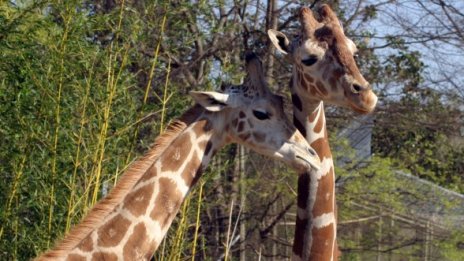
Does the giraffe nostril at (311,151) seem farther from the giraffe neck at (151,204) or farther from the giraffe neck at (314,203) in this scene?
the giraffe neck at (151,204)

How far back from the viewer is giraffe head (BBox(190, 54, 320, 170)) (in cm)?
559

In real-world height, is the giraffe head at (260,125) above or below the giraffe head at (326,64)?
below

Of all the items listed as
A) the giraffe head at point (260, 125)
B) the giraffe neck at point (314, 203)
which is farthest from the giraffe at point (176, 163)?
the giraffe neck at point (314, 203)

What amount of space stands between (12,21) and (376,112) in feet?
23.0

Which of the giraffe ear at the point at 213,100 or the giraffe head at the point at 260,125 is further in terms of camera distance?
the giraffe head at the point at 260,125

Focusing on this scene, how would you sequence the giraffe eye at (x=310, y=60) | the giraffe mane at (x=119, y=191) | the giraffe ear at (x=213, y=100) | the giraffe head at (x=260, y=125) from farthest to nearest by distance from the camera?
the giraffe eye at (x=310, y=60) → the giraffe head at (x=260, y=125) → the giraffe ear at (x=213, y=100) → the giraffe mane at (x=119, y=191)

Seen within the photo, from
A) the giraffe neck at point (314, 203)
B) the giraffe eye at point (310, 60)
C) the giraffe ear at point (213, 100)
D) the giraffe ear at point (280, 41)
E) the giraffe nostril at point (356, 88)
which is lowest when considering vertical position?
the giraffe neck at point (314, 203)

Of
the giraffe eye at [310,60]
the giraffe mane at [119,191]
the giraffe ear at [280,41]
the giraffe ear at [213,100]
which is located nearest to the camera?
the giraffe mane at [119,191]

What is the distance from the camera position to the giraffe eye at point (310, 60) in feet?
19.5

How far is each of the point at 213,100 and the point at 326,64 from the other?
28.4 inches

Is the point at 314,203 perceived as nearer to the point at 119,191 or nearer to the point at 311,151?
the point at 311,151

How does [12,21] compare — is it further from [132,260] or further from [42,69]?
[132,260]

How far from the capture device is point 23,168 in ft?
25.0

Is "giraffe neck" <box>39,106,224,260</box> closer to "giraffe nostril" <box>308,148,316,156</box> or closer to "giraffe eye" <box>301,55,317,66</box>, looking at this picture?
"giraffe nostril" <box>308,148,316,156</box>
